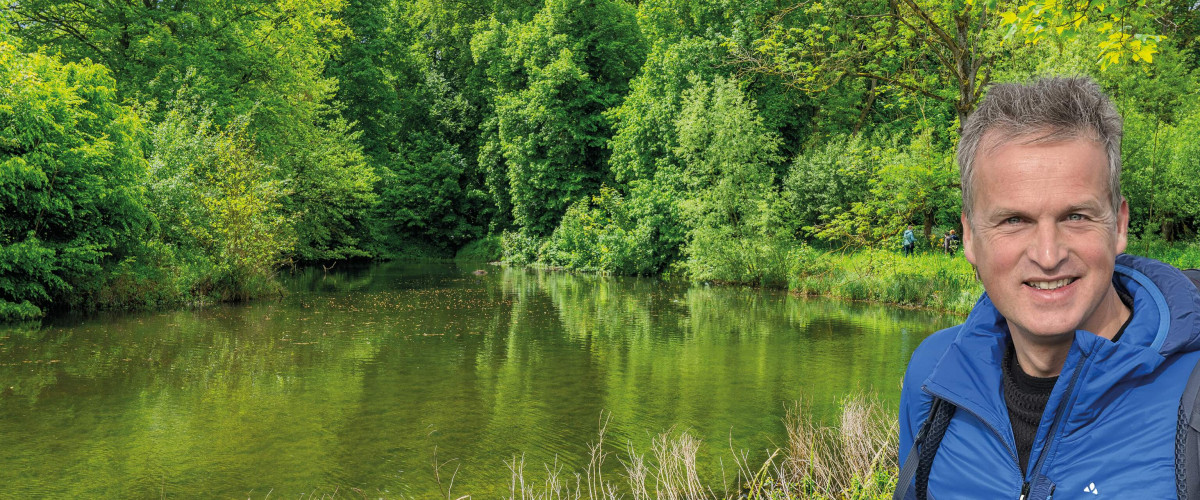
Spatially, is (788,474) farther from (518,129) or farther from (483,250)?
(483,250)

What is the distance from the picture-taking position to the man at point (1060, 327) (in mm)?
1479

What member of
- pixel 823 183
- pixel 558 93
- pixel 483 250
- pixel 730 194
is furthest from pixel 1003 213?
pixel 483 250

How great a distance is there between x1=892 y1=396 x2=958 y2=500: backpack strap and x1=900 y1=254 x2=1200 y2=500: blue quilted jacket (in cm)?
2

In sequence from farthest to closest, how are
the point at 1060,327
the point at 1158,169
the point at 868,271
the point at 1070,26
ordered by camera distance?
1. the point at 868,271
2. the point at 1158,169
3. the point at 1070,26
4. the point at 1060,327

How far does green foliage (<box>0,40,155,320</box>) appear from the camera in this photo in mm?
14531

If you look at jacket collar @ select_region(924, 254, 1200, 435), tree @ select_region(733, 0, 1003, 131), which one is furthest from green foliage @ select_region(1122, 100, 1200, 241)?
jacket collar @ select_region(924, 254, 1200, 435)

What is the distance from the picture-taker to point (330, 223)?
36.5m

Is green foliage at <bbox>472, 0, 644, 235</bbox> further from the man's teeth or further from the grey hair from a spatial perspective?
the man's teeth

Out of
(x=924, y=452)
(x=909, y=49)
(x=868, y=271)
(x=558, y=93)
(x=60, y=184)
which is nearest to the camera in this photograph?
(x=924, y=452)

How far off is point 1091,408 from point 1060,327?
0.17 meters

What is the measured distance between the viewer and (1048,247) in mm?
1573

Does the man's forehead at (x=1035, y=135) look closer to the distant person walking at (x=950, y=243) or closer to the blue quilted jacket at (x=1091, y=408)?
the blue quilted jacket at (x=1091, y=408)

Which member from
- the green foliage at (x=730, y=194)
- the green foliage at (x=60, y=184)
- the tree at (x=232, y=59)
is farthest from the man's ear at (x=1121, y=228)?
the green foliage at (x=730, y=194)

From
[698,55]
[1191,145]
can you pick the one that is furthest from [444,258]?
[1191,145]
